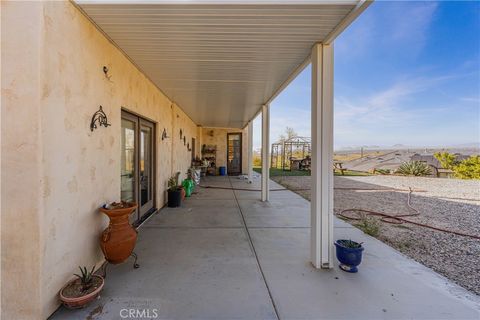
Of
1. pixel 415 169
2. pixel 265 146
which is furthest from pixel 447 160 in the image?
pixel 265 146

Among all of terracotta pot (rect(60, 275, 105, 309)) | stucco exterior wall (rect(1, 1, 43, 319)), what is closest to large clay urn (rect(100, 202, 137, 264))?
terracotta pot (rect(60, 275, 105, 309))

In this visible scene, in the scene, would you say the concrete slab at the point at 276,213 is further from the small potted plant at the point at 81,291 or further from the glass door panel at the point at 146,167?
the small potted plant at the point at 81,291

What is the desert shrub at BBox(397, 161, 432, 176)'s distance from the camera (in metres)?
11.5

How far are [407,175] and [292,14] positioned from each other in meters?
12.9

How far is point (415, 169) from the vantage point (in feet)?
38.3

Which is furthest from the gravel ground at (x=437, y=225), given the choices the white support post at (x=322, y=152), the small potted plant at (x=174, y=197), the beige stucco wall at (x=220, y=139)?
the beige stucco wall at (x=220, y=139)

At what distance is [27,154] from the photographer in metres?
1.71

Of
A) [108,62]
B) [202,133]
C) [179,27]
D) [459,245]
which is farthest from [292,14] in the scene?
[202,133]

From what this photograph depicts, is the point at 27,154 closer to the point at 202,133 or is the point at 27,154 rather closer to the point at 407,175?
the point at 202,133

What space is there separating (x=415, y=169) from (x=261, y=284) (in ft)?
43.0

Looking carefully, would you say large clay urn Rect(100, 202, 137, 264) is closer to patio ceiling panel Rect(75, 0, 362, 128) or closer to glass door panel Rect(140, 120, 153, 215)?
glass door panel Rect(140, 120, 153, 215)

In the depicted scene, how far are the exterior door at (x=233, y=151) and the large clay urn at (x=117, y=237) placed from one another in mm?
10348

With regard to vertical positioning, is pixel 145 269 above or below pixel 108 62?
below

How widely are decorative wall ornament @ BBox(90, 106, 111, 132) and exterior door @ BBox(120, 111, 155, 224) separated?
2.55ft
